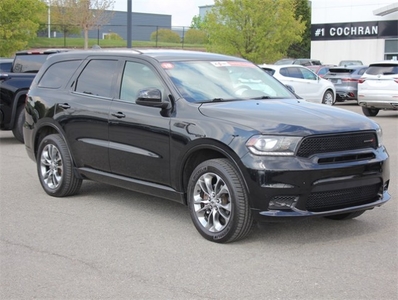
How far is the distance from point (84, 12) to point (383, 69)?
94.7 ft

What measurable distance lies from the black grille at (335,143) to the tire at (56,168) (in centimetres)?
333

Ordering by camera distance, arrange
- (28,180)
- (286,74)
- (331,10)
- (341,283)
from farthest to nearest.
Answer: (331,10) < (286,74) < (28,180) < (341,283)

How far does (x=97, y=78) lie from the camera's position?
303 inches

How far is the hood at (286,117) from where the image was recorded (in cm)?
579

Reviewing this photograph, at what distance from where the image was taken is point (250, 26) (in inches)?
1361

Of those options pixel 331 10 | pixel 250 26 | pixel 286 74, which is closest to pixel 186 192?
pixel 286 74

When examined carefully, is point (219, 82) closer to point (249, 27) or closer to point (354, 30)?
point (249, 27)

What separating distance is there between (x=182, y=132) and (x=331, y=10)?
44636 mm

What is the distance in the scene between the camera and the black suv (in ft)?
18.7

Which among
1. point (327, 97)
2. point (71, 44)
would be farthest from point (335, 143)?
point (71, 44)

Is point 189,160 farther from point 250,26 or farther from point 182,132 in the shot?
point 250,26

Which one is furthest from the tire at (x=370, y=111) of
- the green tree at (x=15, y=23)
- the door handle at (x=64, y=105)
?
the green tree at (x=15, y=23)

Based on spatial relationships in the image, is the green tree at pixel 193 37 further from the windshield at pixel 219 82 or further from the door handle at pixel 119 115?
the door handle at pixel 119 115

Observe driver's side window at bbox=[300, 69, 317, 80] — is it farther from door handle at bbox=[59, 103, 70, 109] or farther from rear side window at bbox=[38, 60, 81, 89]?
door handle at bbox=[59, 103, 70, 109]
